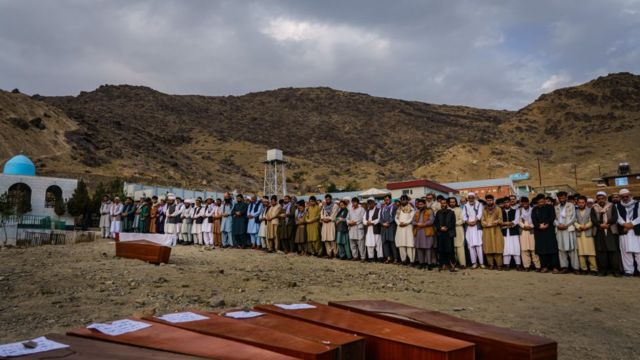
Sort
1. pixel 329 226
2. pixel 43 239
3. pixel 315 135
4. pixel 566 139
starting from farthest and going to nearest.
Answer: pixel 315 135
pixel 566 139
pixel 43 239
pixel 329 226

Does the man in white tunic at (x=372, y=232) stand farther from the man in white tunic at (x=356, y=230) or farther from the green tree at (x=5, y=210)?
the green tree at (x=5, y=210)

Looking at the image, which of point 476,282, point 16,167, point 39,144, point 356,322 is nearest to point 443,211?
point 476,282

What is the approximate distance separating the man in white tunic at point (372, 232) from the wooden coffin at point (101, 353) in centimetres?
1005

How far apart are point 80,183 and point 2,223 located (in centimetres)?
867

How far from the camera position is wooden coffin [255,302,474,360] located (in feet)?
5.89

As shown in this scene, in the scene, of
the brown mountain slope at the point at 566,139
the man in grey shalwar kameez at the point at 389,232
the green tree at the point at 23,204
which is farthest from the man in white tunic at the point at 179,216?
the brown mountain slope at the point at 566,139

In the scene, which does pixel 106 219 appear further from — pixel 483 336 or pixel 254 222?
pixel 483 336

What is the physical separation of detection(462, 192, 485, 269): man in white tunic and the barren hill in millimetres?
33337

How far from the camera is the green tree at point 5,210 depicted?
20206mm

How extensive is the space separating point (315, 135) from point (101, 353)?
73981 millimetres

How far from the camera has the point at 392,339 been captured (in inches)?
75.8

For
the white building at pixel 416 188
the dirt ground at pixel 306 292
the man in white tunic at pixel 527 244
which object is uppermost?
the white building at pixel 416 188

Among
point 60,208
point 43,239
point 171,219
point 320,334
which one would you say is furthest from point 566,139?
point 320,334

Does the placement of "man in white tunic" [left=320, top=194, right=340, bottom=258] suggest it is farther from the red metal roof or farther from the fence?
the red metal roof
